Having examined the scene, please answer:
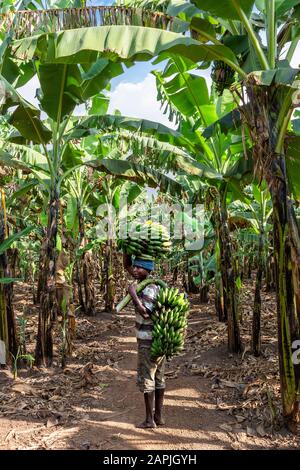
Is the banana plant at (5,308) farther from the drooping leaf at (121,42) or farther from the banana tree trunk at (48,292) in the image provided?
the drooping leaf at (121,42)

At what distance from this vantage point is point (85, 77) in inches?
218

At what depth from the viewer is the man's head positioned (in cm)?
401

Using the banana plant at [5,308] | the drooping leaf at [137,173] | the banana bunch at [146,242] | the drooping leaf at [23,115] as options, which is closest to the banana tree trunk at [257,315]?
the drooping leaf at [137,173]

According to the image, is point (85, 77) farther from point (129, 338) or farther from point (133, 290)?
point (129, 338)

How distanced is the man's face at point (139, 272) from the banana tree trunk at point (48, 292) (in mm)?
2207

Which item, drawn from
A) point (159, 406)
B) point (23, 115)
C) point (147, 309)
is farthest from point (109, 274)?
point (147, 309)

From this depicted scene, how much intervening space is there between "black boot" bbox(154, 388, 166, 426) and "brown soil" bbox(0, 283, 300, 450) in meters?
0.12

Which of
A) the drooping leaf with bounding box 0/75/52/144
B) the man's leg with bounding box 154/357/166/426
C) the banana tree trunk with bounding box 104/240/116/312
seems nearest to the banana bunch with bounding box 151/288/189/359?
the man's leg with bounding box 154/357/166/426

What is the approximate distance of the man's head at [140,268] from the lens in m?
4.01

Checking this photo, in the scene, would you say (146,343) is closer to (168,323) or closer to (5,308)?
(168,323)

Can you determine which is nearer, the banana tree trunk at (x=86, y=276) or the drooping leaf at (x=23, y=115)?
the drooping leaf at (x=23, y=115)

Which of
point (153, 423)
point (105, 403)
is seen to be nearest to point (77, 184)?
point (105, 403)

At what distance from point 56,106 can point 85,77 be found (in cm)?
55

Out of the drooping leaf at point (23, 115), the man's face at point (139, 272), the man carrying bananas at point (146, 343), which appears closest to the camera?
the man carrying bananas at point (146, 343)
